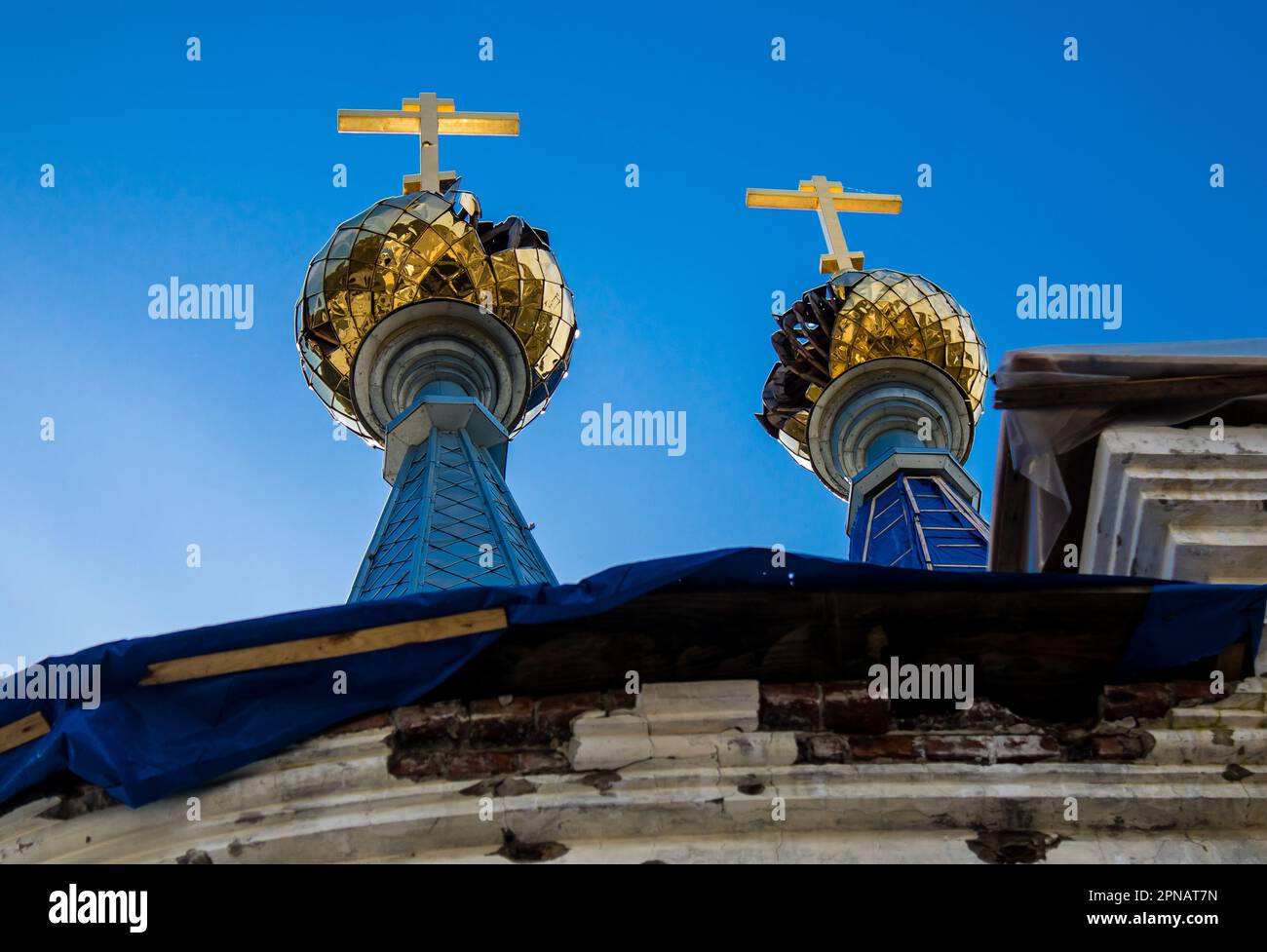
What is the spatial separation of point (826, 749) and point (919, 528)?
381 inches

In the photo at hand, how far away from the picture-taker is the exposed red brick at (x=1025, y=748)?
441cm

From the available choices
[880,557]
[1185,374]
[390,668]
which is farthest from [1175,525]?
[880,557]

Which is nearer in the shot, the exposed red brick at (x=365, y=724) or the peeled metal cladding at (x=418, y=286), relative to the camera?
the exposed red brick at (x=365, y=724)

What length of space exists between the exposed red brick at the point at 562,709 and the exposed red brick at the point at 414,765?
276 mm

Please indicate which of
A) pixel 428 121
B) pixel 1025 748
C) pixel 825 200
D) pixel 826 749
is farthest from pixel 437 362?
pixel 1025 748

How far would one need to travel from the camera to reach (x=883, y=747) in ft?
14.6

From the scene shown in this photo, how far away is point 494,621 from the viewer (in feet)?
14.5

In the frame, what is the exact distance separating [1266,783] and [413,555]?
21.2 ft

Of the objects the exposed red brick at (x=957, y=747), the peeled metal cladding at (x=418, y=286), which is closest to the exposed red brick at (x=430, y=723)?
the exposed red brick at (x=957, y=747)

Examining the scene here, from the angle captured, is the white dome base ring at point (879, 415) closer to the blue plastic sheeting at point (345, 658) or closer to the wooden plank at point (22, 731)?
the blue plastic sheeting at point (345, 658)

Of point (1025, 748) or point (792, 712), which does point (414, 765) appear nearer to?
point (792, 712)

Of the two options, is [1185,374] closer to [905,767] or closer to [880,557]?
[905,767]

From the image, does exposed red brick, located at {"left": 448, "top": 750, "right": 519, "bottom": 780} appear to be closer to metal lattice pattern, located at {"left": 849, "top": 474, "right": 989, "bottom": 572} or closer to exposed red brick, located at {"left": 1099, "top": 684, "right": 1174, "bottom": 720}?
exposed red brick, located at {"left": 1099, "top": 684, "right": 1174, "bottom": 720}
